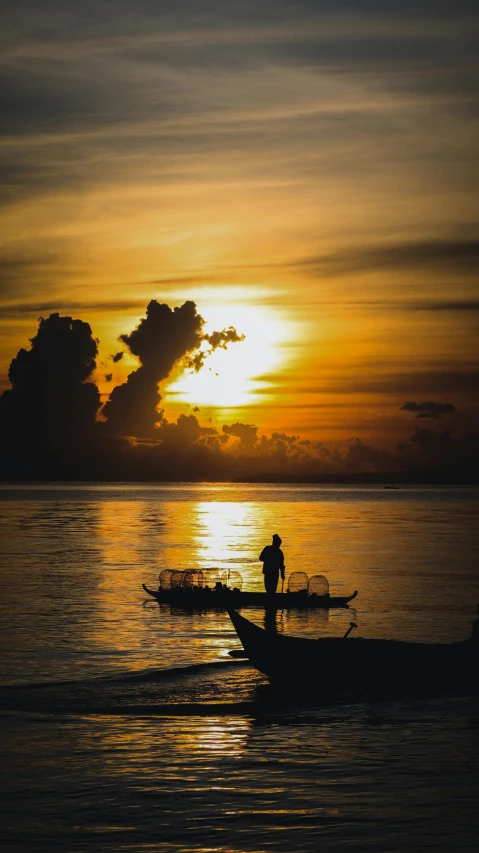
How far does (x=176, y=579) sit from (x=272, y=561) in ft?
23.9

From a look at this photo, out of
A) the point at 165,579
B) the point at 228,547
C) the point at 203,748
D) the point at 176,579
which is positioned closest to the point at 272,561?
the point at 176,579

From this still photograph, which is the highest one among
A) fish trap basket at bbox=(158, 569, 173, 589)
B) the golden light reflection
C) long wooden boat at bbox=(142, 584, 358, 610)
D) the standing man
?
the standing man

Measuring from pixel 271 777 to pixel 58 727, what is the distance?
5695 millimetres

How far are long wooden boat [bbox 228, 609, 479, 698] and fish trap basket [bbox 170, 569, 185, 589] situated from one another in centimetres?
1974

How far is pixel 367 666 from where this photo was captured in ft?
84.4

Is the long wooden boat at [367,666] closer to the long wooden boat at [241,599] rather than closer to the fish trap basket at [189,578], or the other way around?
the long wooden boat at [241,599]

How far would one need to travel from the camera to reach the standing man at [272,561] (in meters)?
40.0

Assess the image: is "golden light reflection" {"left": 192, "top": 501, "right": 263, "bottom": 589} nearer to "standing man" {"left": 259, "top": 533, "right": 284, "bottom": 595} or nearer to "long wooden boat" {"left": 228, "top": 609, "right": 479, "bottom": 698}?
"standing man" {"left": 259, "top": 533, "right": 284, "bottom": 595}

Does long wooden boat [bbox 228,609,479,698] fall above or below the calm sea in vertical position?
above

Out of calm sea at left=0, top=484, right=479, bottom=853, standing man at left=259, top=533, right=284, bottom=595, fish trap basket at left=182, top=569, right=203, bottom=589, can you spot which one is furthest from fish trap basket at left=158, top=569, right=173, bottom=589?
standing man at left=259, top=533, right=284, bottom=595

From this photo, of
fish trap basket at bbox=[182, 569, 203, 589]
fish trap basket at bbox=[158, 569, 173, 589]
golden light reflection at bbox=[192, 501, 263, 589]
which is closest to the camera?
fish trap basket at bbox=[182, 569, 203, 589]

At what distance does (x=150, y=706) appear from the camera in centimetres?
2403

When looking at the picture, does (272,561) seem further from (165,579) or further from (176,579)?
(165,579)

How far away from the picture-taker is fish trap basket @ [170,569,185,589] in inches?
1799
